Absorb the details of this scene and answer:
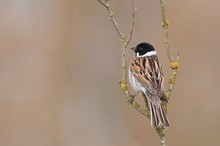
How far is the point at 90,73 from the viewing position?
1075cm

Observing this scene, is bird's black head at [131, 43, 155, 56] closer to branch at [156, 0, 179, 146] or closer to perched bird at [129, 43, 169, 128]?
perched bird at [129, 43, 169, 128]

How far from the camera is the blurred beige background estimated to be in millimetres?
9125

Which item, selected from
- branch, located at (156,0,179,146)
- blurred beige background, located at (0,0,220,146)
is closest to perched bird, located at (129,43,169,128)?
branch, located at (156,0,179,146)

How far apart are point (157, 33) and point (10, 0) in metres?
2.24

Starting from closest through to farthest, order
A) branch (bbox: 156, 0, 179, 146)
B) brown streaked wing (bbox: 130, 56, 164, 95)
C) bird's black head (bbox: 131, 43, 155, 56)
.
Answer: branch (bbox: 156, 0, 179, 146) → brown streaked wing (bbox: 130, 56, 164, 95) → bird's black head (bbox: 131, 43, 155, 56)

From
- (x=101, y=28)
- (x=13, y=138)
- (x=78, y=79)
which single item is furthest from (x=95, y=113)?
(x=13, y=138)

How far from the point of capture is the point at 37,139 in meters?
8.99

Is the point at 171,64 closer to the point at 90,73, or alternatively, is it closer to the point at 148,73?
the point at 148,73

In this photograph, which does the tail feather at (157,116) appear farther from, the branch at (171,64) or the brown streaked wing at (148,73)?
the brown streaked wing at (148,73)

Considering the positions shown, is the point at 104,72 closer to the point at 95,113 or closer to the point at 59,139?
the point at 95,113

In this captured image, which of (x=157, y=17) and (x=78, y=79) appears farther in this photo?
(x=78, y=79)

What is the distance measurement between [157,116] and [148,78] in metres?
1.02

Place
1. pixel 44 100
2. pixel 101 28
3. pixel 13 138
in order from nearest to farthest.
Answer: pixel 13 138
pixel 44 100
pixel 101 28

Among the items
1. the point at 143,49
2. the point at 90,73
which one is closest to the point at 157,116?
the point at 143,49
